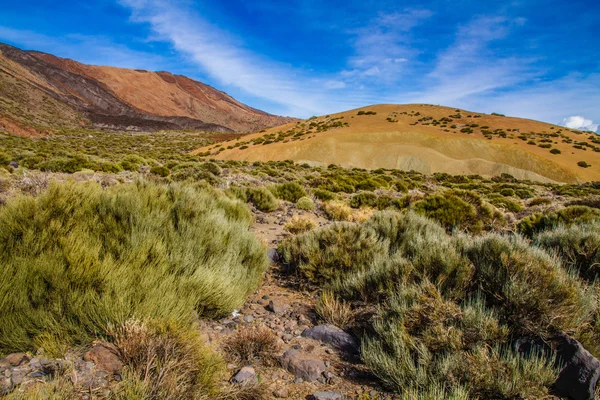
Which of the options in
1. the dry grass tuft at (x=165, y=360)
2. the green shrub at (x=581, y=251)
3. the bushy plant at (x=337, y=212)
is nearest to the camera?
the dry grass tuft at (x=165, y=360)

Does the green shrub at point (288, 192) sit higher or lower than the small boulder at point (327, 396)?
higher

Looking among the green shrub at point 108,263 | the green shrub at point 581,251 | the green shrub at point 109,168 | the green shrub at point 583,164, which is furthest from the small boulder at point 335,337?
the green shrub at point 583,164

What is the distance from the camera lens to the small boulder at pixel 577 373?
1835 millimetres

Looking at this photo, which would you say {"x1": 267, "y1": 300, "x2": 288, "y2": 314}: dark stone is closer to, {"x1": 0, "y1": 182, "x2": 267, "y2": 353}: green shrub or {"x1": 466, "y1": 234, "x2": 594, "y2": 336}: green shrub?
{"x1": 0, "y1": 182, "x2": 267, "y2": 353}: green shrub

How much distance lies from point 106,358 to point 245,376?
863 mm

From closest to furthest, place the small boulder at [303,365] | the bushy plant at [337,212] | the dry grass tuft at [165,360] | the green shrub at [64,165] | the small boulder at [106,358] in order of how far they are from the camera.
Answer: the dry grass tuft at [165,360], the small boulder at [106,358], the small boulder at [303,365], the bushy plant at [337,212], the green shrub at [64,165]

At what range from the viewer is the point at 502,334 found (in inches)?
86.5

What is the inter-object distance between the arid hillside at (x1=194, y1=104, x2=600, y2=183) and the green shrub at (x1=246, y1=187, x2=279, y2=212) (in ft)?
77.8

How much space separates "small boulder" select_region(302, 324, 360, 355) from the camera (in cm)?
253

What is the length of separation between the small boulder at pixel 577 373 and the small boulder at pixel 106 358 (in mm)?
2724

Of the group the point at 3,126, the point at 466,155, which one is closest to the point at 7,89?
the point at 3,126

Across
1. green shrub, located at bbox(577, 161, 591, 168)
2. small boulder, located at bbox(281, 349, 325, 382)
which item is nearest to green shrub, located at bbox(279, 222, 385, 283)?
small boulder, located at bbox(281, 349, 325, 382)

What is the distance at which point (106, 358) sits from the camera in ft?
6.14

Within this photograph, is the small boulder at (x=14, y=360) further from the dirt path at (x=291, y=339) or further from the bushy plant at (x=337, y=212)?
the bushy plant at (x=337, y=212)
